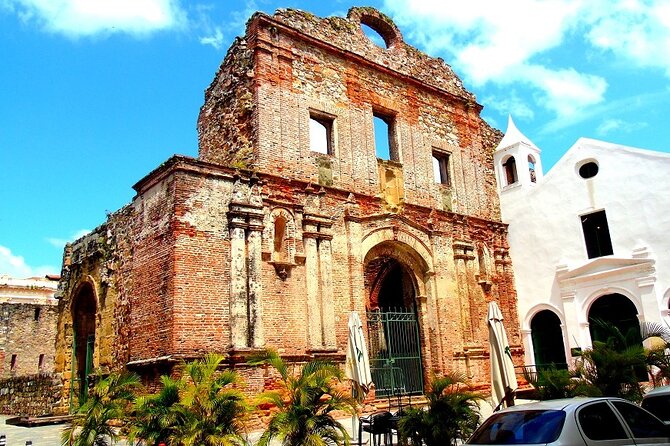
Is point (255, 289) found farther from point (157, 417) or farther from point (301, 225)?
point (157, 417)

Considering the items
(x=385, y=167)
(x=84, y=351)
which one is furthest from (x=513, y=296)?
(x=84, y=351)

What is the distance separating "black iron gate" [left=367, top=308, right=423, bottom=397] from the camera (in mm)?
15000

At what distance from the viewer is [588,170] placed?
59.3 ft

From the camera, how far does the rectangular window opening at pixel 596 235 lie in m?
17.3

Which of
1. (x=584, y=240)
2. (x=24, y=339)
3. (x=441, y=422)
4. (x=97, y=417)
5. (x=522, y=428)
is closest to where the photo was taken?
(x=522, y=428)

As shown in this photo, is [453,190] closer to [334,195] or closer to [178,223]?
[334,195]

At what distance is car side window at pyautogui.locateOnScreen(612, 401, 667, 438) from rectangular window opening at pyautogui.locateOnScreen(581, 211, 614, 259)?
464 inches

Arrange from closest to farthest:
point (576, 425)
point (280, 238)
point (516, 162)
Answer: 1. point (576, 425)
2. point (280, 238)
3. point (516, 162)

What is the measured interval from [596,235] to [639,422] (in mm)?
12319

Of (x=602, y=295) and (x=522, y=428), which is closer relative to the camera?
(x=522, y=428)

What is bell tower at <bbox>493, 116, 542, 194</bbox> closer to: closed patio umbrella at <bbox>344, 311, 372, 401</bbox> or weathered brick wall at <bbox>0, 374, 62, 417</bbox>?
closed patio umbrella at <bbox>344, 311, 372, 401</bbox>

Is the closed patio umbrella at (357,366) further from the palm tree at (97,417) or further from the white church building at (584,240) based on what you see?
the white church building at (584,240)

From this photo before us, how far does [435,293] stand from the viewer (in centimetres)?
1616

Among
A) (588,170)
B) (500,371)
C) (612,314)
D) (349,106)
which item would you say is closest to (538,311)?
(612,314)
